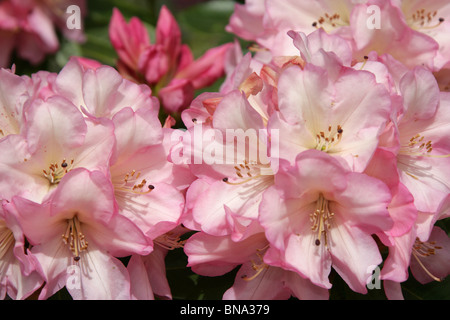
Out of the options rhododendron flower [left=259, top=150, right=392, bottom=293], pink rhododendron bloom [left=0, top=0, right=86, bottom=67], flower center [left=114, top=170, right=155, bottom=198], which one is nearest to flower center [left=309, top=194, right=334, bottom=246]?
rhododendron flower [left=259, top=150, right=392, bottom=293]

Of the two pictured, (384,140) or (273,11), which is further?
(273,11)

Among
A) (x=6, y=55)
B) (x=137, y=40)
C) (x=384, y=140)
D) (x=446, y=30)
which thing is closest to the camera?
(x=384, y=140)

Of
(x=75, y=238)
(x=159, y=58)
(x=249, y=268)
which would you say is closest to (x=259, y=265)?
(x=249, y=268)

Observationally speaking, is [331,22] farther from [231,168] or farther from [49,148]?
[49,148]

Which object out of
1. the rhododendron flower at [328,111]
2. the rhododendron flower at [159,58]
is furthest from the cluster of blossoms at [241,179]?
the rhododendron flower at [159,58]

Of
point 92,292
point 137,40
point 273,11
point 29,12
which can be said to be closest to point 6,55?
point 29,12

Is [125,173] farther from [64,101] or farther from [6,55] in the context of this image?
[6,55]

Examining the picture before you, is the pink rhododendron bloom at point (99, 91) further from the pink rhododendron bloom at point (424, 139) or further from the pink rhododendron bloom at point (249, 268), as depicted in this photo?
the pink rhododendron bloom at point (424, 139)

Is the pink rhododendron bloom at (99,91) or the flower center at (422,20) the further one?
the flower center at (422,20)
